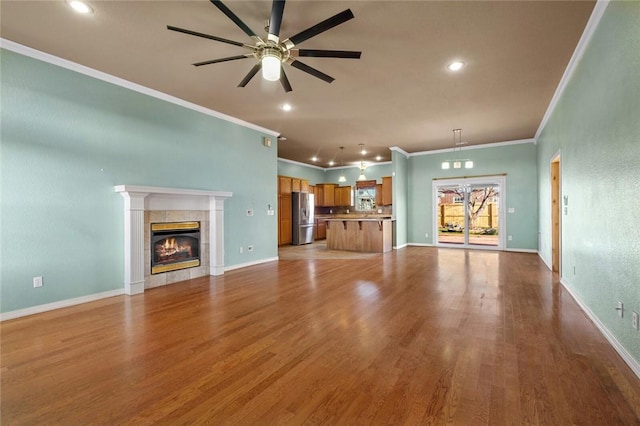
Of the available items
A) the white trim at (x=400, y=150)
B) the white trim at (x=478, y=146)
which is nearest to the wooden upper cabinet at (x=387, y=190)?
the white trim at (x=400, y=150)

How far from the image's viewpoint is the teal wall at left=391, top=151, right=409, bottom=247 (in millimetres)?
8516

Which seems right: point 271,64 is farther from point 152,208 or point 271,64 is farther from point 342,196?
point 342,196

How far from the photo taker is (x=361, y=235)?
26.6 ft

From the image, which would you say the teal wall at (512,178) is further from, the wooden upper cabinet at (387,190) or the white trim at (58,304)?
the white trim at (58,304)

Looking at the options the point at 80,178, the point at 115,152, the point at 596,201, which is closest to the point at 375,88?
the point at 596,201

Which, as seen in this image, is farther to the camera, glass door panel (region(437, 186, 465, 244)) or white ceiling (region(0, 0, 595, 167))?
glass door panel (region(437, 186, 465, 244))

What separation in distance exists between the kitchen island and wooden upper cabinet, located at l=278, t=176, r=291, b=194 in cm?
219

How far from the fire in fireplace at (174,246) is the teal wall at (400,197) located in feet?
18.3

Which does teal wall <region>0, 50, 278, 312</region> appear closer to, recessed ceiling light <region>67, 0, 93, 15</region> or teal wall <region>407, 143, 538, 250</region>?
recessed ceiling light <region>67, 0, 93, 15</region>

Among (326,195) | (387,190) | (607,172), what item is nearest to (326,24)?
(607,172)

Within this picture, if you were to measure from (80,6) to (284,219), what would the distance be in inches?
305

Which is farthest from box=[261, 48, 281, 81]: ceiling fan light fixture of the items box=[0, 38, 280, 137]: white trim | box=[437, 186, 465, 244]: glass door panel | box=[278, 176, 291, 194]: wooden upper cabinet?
box=[437, 186, 465, 244]: glass door panel

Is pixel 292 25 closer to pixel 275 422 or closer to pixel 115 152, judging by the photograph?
pixel 115 152

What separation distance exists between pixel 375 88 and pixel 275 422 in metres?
4.28
